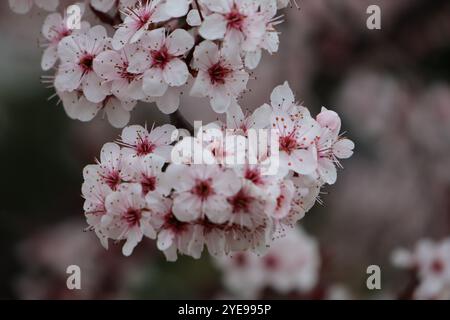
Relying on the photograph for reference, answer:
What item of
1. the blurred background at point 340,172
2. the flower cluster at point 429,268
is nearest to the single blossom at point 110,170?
the flower cluster at point 429,268

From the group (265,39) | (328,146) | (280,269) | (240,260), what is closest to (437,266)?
(280,269)

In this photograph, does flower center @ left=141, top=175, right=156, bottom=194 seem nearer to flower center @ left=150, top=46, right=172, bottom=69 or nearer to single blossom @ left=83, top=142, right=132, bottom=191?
single blossom @ left=83, top=142, right=132, bottom=191

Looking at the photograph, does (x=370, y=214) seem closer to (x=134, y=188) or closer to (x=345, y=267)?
(x=345, y=267)

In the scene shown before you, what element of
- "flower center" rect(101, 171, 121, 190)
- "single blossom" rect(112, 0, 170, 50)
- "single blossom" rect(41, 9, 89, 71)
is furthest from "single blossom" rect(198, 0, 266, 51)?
"single blossom" rect(41, 9, 89, 71)

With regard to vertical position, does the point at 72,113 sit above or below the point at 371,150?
below

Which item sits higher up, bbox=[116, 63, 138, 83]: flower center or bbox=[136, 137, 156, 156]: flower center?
bbox=[116, 63, 138, 83]: flower center

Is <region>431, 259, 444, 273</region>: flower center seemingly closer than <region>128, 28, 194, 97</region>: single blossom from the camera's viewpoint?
No
